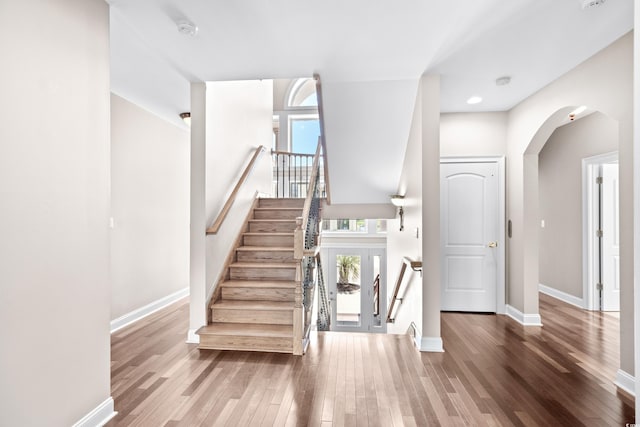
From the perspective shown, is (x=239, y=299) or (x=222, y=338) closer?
(x=222, y=338)

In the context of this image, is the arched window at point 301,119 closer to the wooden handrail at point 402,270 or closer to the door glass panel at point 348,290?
the door glass panel at point 348,290

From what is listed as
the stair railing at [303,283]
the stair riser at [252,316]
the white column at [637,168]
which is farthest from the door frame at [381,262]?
the white column at [637,168]

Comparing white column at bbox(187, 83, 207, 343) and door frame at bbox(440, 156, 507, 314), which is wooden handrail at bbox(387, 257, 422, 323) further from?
white column at bbox(187, 83, 207, 343)

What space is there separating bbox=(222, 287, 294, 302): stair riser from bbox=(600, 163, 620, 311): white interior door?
4435mm

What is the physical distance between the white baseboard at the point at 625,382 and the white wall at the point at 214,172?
3708mm

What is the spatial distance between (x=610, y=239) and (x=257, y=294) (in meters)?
4.94

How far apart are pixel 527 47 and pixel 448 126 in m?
1.74

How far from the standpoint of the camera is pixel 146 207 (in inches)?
177

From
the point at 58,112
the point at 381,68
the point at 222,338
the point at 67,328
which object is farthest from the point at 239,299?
the point at 381,68

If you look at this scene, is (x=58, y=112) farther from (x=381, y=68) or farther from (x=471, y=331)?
(x=471, y=331)

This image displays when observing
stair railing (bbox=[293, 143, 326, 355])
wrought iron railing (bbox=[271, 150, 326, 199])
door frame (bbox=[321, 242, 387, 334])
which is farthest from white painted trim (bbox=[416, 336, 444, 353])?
wrought iron railing (bbox=[271, 150, 326, 199])

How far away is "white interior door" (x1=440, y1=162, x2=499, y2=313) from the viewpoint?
4535mm

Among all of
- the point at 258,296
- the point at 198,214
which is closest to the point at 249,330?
Result: the point at 258,296

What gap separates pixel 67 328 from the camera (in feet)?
6.19
